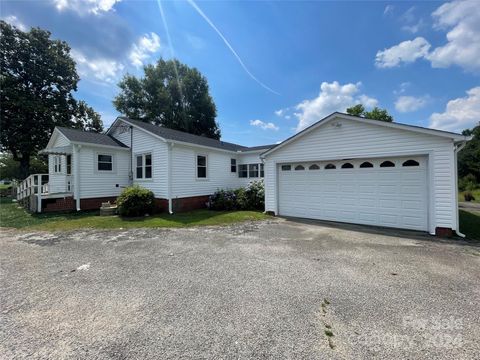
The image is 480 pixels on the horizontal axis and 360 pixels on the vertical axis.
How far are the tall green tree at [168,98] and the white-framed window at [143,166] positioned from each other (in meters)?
16.7

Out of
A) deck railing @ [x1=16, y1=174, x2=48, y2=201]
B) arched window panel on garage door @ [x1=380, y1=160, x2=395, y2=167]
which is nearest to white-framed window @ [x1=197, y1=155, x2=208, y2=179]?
deck railing @ [x1=16, y1=174, x2=48, y2=201]

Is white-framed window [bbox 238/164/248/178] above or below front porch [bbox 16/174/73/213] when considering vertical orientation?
above

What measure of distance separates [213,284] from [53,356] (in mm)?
2175

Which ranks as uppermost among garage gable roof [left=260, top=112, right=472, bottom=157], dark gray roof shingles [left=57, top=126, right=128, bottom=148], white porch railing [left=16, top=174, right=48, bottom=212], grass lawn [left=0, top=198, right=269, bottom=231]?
dark gray roof shingles [left=57, top=126, right=128, bottom=148]

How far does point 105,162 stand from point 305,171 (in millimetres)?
11254

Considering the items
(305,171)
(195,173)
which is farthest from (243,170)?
(305,171)

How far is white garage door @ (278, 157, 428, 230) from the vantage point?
7.60m

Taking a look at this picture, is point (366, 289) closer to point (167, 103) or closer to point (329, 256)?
point (329, 256)

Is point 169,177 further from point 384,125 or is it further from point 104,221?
point 384,125

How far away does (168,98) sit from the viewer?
2925cm

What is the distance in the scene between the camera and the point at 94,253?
5.70 metres

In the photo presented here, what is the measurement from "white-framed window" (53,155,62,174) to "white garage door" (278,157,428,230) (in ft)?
43.2

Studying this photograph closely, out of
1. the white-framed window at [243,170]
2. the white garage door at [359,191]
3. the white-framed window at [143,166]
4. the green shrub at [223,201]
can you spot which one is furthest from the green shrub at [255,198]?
the white-framed window at [143,166]

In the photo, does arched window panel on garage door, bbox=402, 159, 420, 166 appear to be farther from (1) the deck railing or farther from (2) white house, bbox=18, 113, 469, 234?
(1) the deck railing
